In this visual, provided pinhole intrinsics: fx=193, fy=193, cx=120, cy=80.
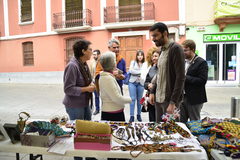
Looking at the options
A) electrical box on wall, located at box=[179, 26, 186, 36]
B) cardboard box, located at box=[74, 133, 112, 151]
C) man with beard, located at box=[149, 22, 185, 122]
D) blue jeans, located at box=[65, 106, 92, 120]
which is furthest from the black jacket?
electrical box on wall, located at box=[179, 26, 186, 36]

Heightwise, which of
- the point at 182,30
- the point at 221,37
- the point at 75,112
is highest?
the point at 182,30

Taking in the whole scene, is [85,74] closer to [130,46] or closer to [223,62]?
[130,46]

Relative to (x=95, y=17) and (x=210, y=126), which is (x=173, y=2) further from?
(x=210, y=126)

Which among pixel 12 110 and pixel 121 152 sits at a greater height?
pixel 121 152

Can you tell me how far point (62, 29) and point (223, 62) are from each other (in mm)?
10917

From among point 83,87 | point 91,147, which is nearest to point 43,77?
point 83,87

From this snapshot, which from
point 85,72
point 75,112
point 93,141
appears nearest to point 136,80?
point 85,72

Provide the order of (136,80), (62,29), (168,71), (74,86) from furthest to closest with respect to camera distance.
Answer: (62,29) < (136,80) < (74,86) < (168,71)

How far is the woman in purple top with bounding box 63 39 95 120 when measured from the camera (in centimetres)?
247

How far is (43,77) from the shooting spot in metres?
15.0

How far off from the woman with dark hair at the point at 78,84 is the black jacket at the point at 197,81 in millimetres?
1433

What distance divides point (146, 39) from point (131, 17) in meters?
1.88

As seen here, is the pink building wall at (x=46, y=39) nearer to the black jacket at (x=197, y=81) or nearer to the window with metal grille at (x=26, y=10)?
the window with metal grille at (x=26, y=10)

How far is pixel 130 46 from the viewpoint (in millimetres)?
13031
